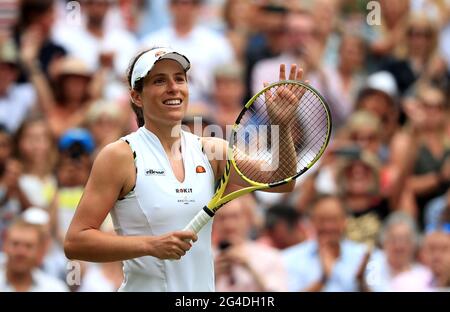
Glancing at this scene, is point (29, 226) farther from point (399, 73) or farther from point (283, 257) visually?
point (399, 73)

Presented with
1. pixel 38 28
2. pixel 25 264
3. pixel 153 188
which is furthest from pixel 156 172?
pixel 38 28

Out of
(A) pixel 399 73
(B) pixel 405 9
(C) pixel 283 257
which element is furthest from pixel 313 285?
(B) pixel 405 9

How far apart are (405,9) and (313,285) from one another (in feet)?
10.8

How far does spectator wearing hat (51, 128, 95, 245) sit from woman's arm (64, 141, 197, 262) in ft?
11.3

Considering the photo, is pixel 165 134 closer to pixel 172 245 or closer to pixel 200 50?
pixel 172 245

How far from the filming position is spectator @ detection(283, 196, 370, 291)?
7.91 m

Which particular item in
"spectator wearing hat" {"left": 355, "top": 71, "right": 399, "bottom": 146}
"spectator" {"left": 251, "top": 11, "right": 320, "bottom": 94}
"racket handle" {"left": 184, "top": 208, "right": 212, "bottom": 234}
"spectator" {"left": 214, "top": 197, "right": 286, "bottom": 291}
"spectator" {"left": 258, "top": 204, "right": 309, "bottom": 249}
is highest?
"spectator" {"left": 251, "top": 11, "right": 320, "bottom": 94}

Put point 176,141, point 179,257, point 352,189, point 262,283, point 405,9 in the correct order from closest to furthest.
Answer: point 179,257
point 176,141
point 262,283
point 352,189
point 405,9

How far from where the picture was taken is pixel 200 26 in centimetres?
987

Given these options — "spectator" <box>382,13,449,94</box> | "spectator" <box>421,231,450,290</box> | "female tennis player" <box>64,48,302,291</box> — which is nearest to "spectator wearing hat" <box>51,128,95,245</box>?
"spectator" <box>421,231,450,290</box>

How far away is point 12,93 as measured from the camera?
9.49 m

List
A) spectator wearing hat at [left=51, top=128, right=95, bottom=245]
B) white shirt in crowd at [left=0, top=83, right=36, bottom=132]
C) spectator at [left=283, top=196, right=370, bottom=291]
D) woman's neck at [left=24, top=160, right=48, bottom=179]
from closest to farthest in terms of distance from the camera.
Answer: spectator at [left=283, top=196, right=370, bottom=291]
spectator wearing hat at [left=51, top=128, right=95, bottom=245]
woman's neck at [left=24, top=160, right=48, bottom=179]
white shirt in crowd at [left=0, top=83, right=36, bottom=132]

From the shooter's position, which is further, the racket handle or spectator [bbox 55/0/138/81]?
spectator [bbox 55/0/138/81]

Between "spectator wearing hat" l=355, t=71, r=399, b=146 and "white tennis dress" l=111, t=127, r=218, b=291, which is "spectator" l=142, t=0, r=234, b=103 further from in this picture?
"white tennis dress" l=111, t=127, r=218, b=291
